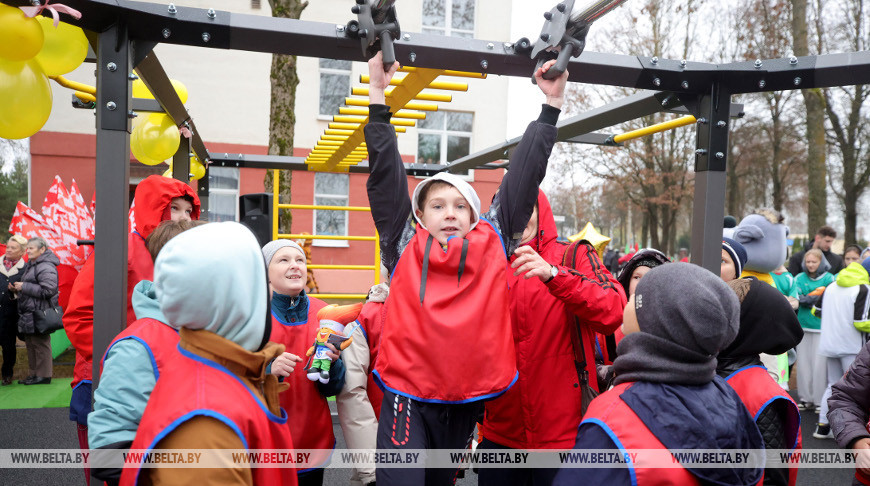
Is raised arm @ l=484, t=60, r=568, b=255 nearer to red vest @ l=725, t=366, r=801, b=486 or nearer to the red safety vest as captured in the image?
the red safety vest

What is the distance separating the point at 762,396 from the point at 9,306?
816 cm

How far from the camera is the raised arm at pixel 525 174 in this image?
89.3 inches

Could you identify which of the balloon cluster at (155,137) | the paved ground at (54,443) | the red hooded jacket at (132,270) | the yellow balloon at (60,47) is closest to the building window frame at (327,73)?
the paved ground at (54,443)

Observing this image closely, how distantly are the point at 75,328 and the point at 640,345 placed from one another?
230 cm

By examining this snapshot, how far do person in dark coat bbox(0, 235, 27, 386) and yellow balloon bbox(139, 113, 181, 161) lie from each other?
13.6ft

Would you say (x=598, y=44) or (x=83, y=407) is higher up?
(x=598, y=44)

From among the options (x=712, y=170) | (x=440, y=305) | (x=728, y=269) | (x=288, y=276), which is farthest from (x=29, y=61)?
(x=728, y=269)

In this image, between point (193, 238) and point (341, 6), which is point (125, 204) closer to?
point (193, 238)

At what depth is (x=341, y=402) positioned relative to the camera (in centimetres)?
287

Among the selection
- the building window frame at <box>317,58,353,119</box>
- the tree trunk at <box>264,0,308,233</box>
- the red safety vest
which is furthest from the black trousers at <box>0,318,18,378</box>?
the building window frame at <box>317,58,353,119</box>

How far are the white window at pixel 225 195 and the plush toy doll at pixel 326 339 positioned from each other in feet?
52.8

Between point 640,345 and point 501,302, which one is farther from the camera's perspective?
point 501,302

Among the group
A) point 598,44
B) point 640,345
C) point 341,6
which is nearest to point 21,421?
point 640,345

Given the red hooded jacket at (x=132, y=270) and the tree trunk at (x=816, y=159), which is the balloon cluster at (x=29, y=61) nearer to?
the red hooded jacket at (x=132, y=270)
